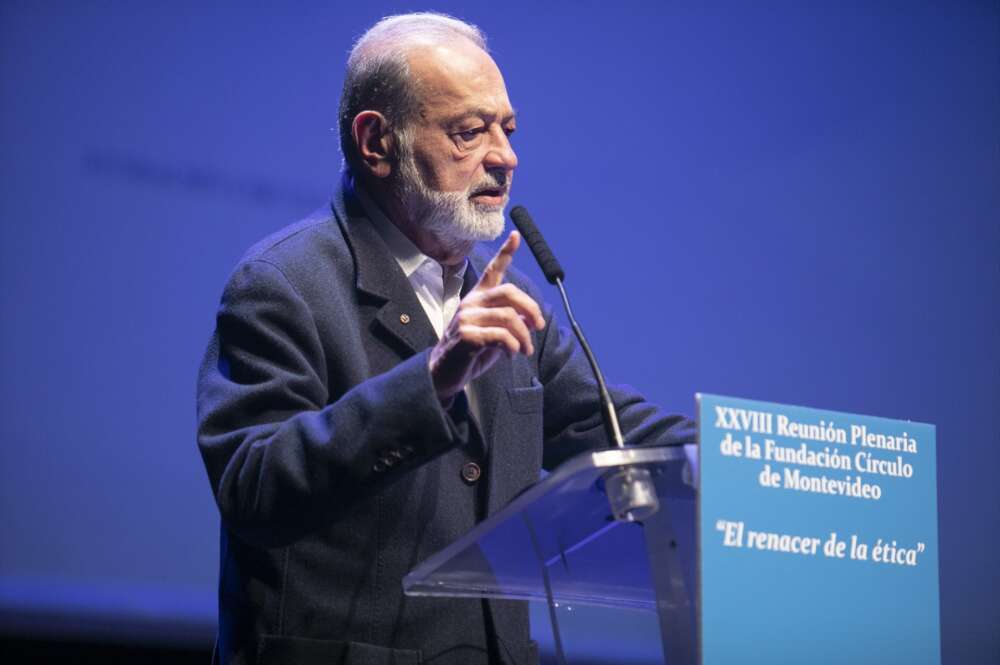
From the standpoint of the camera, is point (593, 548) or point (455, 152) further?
point (455, 152)

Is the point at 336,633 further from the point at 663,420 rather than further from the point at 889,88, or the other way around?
the point at 889,88

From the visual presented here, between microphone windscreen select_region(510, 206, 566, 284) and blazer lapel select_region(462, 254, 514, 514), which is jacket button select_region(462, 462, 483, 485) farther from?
microphone windscreen select_region(510, 206, 566, 284)

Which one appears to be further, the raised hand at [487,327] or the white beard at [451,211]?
the white beard at [451,211]

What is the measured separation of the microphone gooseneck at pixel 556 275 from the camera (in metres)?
1.65

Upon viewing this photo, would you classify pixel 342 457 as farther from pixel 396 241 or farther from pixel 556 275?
pixel 396 241

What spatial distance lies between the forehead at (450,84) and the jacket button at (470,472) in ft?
2.08

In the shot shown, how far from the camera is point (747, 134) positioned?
3.72 meters

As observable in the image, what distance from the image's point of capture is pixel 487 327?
1.51 metres

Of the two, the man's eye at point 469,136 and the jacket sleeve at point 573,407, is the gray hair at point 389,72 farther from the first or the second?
the jacket sleeve at point 573,407

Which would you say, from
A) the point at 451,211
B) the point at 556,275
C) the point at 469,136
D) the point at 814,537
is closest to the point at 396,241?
the point at 451,211

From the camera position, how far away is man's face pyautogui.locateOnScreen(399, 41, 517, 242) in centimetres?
212

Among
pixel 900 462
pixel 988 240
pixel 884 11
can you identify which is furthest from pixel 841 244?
pixel 900 462

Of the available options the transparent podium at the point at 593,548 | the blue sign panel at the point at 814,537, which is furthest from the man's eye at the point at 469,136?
the blue sign panel at the point at 814,537

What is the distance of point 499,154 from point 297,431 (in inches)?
28.9
